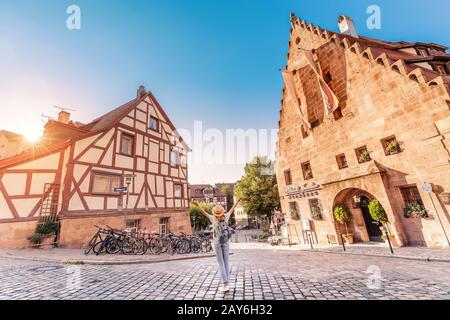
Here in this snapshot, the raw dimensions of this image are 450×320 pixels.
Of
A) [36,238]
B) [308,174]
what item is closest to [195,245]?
[36,238]

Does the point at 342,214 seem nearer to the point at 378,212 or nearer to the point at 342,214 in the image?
the point at 342,214

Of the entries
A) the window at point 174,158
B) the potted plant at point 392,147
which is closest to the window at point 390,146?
the potted plant at point 392,147

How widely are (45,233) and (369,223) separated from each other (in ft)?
55.0

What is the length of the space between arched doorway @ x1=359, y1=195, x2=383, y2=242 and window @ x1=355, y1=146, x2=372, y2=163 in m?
2.22

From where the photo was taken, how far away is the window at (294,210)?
14339 millimetres

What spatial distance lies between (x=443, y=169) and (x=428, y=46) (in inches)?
455

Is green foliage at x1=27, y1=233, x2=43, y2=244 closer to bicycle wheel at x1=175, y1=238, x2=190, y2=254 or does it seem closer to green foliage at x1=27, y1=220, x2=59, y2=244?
green foliage at x1=27, y1=220, x2=59, y2=244

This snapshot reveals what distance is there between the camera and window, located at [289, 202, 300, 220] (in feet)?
47.0

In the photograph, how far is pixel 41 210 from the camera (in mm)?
9484

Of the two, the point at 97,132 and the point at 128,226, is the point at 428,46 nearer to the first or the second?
the point at 97,132

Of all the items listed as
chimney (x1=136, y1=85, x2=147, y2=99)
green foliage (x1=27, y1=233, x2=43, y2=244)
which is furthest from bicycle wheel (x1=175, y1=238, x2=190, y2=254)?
chimney (x1=136, y1=85, x2=147, y2=99)

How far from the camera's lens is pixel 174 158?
17.7 meters

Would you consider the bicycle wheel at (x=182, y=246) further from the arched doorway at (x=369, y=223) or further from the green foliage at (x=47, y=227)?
the arched doorway at (x=369, y=223)
